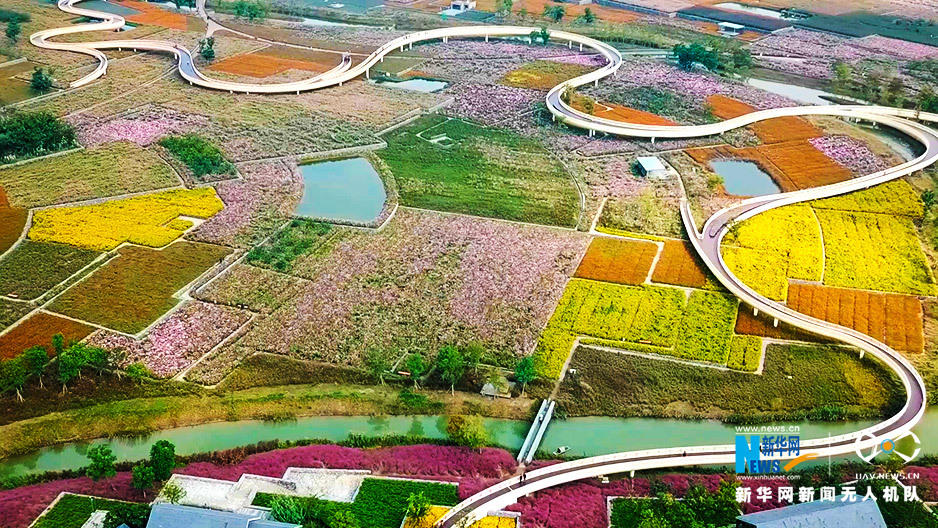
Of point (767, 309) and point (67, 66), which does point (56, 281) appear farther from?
point (67, 66)

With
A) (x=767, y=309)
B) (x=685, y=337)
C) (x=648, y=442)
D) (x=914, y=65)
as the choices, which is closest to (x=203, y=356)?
(x=648, y=442)

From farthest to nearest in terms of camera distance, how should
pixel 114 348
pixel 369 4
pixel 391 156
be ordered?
pixel 369 4 → pixel 391 156 → pixel 114 348

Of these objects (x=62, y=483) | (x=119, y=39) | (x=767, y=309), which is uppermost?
(x=119, y=39)

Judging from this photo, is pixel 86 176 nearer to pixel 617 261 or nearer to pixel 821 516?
pixel 617 261

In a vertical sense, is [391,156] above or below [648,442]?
above

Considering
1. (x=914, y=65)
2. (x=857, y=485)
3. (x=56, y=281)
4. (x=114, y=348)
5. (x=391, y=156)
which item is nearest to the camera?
(x=857, y=485)

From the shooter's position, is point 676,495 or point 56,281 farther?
point 56,281
